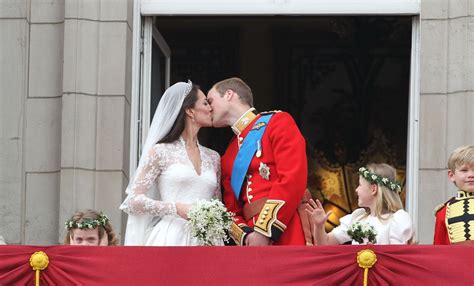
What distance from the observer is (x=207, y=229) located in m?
10.3

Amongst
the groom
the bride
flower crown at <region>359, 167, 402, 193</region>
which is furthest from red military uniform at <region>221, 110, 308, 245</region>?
flower crown at <region>359, 167, 402, 193</region>

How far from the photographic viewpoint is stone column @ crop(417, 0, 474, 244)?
1253 centimetres

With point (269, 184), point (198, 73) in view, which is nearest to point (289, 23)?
point (198, 73)

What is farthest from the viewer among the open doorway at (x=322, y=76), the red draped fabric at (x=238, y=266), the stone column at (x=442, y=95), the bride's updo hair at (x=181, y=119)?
the open doorway at (x=322, y=76)

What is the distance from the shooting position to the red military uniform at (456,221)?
33.1 feet

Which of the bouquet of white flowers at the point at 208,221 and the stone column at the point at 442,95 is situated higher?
the stone column at the point at 442,95

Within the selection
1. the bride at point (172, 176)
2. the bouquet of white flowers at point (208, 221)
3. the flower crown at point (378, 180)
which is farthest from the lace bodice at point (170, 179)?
the flower crown at point (378, 180)

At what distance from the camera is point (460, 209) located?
10234mm

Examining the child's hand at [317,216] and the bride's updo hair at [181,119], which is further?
the bride's updo hair at [181,119]

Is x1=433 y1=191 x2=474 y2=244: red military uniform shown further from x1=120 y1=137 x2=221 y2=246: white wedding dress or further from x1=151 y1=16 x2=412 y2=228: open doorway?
x1=151 y1=16 x2=412 y2=228: open doorway

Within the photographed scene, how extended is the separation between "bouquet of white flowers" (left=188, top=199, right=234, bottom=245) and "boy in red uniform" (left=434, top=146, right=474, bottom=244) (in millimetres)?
1414

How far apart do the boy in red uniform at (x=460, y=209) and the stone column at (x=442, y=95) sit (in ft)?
6.81

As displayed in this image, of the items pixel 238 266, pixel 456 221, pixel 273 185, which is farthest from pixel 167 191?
pixel 456 221

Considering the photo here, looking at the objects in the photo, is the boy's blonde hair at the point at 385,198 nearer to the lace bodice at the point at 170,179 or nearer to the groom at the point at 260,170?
the groom at the point at 260,170
